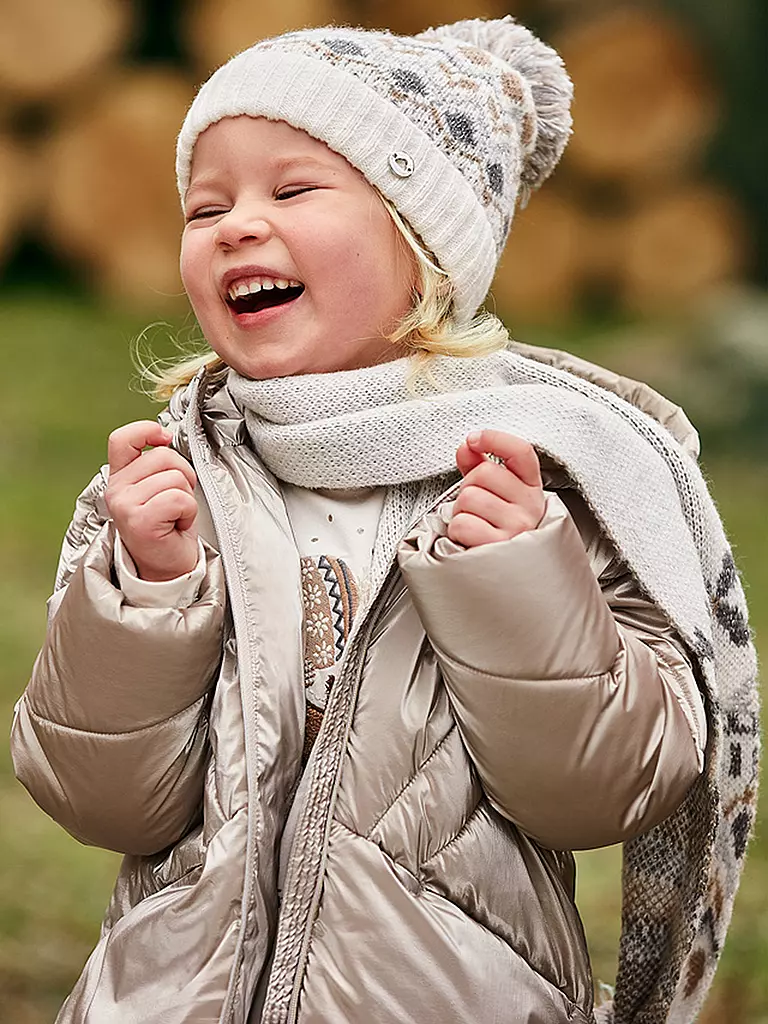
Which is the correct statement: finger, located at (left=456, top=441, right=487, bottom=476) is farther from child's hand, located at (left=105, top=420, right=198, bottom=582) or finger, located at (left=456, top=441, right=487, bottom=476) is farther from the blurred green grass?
the blurred green grass

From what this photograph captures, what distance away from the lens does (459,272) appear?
1255 millimetres

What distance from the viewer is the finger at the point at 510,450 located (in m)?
1.08

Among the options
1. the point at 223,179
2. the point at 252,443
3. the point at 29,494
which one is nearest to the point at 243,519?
the point at 252,443

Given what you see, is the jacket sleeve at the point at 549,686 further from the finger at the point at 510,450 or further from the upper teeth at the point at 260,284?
the upper teeth at the point at 260,284

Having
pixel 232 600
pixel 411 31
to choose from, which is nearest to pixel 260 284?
pixel 232 600

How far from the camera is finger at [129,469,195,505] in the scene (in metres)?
1.10

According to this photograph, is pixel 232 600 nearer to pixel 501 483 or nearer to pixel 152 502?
pixel 152 502

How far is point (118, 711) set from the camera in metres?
1.10

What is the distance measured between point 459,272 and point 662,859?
1.74 feet

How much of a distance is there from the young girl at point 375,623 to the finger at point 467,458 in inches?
0.4

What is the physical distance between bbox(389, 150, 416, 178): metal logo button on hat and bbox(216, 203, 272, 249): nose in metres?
0.11

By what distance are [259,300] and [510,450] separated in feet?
0.90

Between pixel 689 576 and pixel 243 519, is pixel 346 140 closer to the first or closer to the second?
pixel 243 519

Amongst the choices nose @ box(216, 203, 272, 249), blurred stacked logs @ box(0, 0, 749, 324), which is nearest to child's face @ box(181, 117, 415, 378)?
nose @ box(216, 203, 272, 249)
